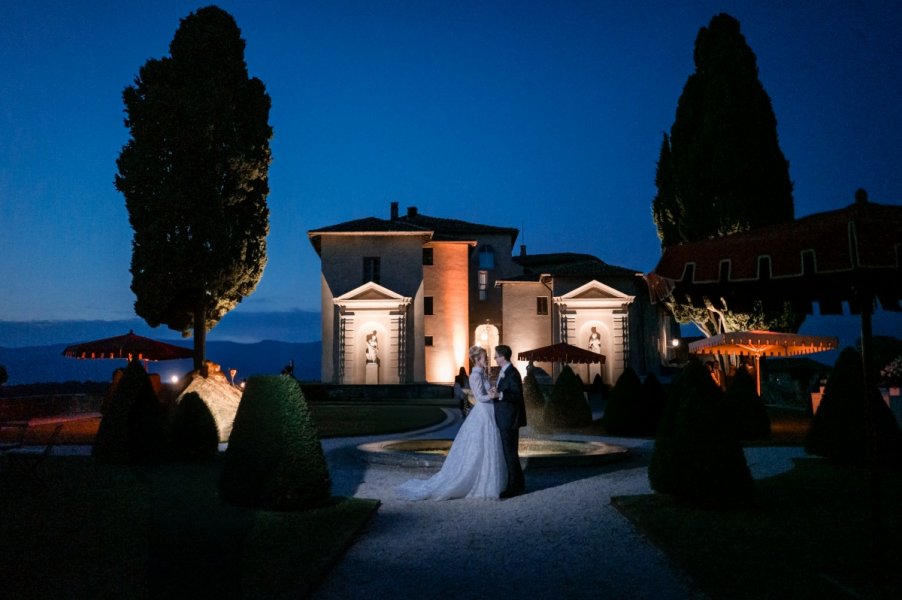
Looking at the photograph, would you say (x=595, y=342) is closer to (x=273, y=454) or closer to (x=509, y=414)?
(x=509, y=414)

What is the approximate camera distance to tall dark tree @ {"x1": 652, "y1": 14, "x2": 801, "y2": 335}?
3023 cm

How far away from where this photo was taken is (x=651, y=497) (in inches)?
351

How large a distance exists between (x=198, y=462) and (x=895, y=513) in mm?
10993

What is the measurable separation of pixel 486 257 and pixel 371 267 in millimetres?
10032

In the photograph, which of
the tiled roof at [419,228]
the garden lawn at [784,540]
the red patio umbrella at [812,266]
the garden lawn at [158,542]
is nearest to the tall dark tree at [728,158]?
the tiled roof at [419,228]

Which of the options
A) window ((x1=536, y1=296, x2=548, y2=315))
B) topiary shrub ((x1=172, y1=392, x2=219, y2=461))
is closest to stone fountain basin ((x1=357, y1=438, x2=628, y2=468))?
topiary shrub ((x1=172, y1=392, x2=219, y2=461))

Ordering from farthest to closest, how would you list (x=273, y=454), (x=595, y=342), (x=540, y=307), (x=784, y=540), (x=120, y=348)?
(x=540, y=307) → (x=595, y=342) → (x=120, y=348) → (x=273, y=454) → (x=784, y=540)

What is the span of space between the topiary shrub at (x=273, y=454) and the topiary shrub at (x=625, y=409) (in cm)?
1269

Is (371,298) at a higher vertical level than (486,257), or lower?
lower

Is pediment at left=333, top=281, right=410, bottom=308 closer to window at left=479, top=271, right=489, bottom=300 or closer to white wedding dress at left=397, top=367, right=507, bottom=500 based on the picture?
window at left=479, top=271, right=489, bottom=300

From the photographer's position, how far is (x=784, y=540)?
6641 millimetres

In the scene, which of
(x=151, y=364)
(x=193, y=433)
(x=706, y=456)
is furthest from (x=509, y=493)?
(x=151, y=364)

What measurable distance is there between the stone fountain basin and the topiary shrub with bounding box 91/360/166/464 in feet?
12.9

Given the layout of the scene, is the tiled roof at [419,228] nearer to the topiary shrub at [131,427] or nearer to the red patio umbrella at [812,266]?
the topiary shrub at [131,427]
